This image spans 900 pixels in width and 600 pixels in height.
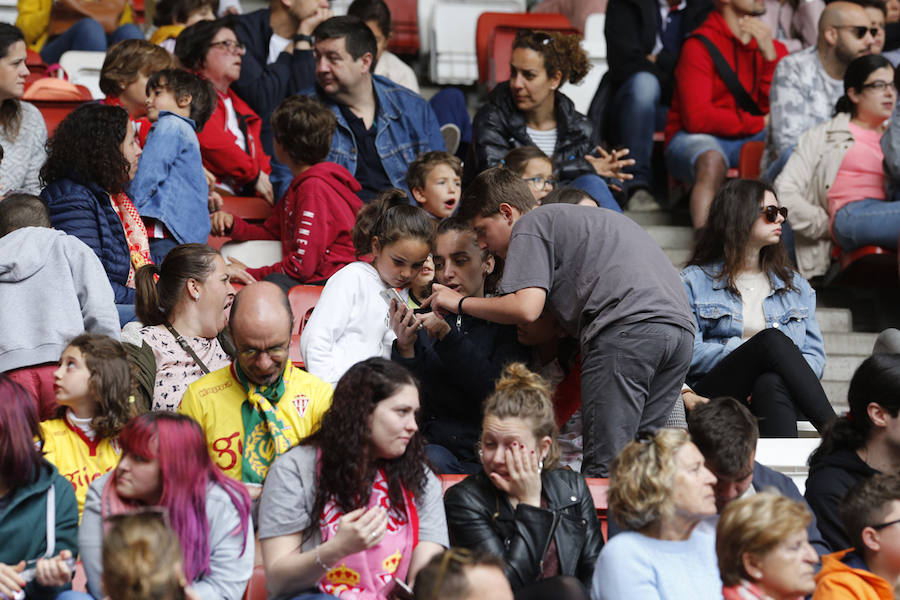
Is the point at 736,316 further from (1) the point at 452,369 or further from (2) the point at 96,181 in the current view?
Answer: (2) the point at 96,181

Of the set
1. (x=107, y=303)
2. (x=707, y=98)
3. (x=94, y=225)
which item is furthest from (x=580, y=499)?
(x=707, y=98)

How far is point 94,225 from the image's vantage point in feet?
16.8

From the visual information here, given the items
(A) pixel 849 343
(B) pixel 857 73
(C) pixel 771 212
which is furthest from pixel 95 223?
(B) pixel 857 73

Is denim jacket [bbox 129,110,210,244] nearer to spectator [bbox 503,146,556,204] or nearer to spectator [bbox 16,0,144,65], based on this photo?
spectator [bbox 503,146,556,204]

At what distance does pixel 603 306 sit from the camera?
4121 millimetres

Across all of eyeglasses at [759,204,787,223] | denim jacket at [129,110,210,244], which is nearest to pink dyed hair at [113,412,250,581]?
denim jacket at [129,110,210,244]

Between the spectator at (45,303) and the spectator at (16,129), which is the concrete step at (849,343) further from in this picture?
the spectator at (16,129)

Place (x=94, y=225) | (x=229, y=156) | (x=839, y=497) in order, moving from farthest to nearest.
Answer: (x=229, y=156) < (x=94, y=225) < (x=839, y=497)

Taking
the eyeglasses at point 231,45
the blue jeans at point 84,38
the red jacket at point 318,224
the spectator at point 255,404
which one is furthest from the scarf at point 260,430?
the blue jeans at point 84,38

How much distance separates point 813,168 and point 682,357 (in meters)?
2.79

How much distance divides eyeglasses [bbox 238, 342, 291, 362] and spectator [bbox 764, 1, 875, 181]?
159 inches

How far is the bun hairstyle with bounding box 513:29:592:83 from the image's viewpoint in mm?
6699

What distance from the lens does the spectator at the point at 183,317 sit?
14.1 feet

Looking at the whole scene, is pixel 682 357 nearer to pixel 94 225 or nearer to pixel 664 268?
pixel 664 268
